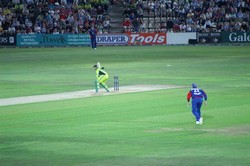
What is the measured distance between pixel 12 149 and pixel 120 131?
14.4 ft

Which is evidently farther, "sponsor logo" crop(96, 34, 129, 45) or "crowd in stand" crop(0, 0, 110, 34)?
"crowd in stand" crop(0, 0, 110, 34)

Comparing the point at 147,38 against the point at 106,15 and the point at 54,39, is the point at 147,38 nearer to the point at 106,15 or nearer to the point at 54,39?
the point at 106,15

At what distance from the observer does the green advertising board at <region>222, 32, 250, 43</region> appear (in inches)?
3071

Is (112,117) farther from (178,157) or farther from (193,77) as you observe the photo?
(193,77)

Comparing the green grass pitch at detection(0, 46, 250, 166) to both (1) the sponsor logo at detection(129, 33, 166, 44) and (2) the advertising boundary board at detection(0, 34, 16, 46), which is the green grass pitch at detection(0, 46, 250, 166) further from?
(2) the advertising boundary board at detection(0, 34, 16, 46)

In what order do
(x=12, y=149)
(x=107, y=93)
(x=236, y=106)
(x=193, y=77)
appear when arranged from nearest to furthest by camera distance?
(x=12, y=149) → (x=236, y=106) → (x=107, y=93) → (x=193, y=77)

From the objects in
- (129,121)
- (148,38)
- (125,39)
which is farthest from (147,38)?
(129,121)

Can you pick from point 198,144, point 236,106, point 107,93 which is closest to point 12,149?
point 198,144

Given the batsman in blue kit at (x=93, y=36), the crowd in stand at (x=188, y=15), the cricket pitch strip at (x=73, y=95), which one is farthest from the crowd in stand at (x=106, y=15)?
the cricket pitch strip at (x=73, y=95)

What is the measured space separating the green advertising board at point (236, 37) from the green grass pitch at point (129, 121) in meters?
21.0

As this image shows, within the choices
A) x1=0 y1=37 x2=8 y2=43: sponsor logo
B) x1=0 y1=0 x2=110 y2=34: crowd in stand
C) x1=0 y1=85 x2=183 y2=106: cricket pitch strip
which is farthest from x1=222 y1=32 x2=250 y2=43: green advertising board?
x1=0 y1=85 x2=183 y2=106: cricket pitch strip

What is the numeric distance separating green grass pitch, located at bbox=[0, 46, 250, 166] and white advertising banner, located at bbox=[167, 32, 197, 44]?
22853mm

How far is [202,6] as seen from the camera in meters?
82.1

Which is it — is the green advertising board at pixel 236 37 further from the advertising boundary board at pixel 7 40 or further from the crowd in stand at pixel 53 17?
the advertising boundary board at pixel 7 40
